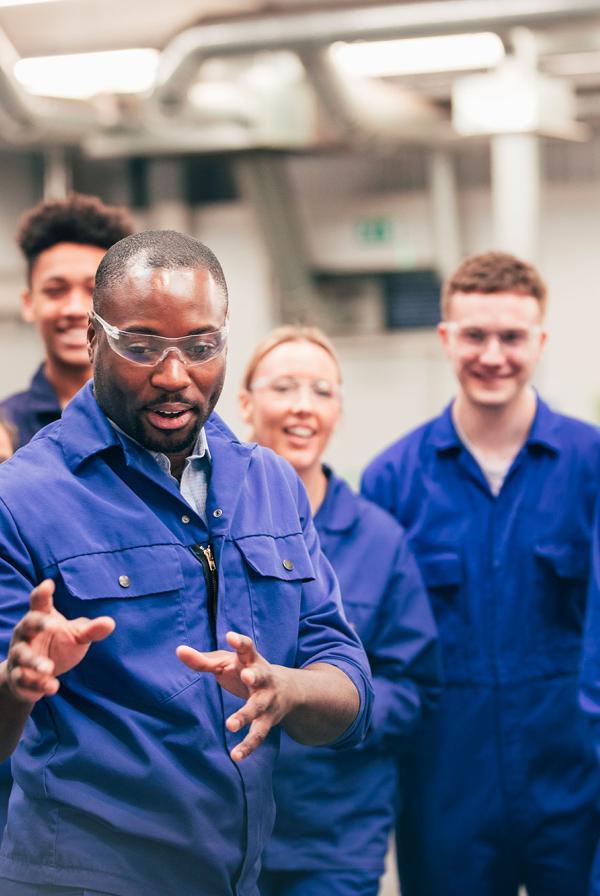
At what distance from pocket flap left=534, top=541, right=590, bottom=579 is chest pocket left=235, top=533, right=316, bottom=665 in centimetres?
104

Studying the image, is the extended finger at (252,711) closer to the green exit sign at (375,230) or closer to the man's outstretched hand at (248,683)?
the man's outstretched hand at (248,683)

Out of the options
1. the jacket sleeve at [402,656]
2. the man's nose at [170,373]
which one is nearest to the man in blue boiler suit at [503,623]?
the jacket sleeve at [402,656]

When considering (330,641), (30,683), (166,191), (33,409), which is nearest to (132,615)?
(30,683)

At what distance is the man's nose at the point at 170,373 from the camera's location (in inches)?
61.5

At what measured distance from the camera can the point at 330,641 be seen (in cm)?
175

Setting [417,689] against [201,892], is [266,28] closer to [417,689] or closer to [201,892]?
[417,689]

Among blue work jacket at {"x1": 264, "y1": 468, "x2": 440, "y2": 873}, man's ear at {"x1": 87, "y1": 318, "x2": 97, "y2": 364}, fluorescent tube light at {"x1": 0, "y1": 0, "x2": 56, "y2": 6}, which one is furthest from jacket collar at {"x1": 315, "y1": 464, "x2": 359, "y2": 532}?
Result: fluorescent tube light at {"x1": 0, "y1": 0, "x2": 56, "y2": 6}

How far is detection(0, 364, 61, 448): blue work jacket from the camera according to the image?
2689 millimetres

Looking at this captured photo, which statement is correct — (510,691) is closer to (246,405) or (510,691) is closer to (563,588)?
(563,588)

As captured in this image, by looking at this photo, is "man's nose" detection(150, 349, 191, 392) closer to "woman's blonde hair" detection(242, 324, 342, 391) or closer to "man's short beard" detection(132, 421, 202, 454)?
"man's short beard" detection(132, 421, 202, 454)

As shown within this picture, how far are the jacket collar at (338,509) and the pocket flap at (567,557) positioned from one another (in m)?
0.41

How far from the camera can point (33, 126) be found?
6.12m

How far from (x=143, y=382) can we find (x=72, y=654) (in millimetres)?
367

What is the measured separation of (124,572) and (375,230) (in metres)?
6.12
